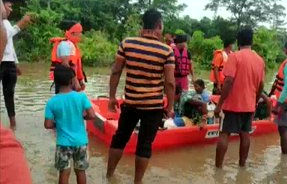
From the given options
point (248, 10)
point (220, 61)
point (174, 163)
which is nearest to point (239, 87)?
point (174, 163)

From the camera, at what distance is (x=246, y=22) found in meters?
36.6

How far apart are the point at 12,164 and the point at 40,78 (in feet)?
41.8

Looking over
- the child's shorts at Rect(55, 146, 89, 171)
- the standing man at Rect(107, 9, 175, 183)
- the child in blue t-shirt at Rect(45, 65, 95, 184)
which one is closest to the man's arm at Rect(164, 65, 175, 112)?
the standing man at Rect(107, 9, 175, 183)

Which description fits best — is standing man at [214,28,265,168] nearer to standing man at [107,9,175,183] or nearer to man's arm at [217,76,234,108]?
man's arm at [217,76,234,108]

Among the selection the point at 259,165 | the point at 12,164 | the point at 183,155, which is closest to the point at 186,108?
the point at 183,155

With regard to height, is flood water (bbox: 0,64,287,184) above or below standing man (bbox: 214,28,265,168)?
below

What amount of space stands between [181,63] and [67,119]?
13.4 ft

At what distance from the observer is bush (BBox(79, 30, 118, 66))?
1953cm

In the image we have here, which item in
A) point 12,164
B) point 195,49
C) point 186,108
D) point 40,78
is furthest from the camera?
point 195,49

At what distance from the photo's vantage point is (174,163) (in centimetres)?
591

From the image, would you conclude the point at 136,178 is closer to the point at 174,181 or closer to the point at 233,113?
the point at 174,181

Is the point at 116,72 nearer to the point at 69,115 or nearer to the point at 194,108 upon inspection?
the point at 69,115

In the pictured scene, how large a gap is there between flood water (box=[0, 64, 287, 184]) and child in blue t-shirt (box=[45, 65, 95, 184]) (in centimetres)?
83

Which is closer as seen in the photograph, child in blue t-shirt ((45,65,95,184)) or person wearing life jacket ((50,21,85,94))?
child in blue t-shirt ((45,65,95,184))
